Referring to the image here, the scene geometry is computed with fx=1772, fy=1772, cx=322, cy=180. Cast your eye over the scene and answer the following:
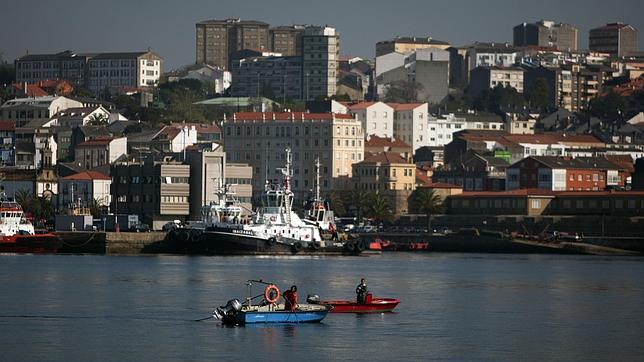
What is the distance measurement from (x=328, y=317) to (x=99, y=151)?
112 metres

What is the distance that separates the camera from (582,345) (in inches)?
2490

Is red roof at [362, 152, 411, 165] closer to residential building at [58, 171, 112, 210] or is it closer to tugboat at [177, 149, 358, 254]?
residential building at [58, 171, 112, 210]

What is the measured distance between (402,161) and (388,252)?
38.5 metres

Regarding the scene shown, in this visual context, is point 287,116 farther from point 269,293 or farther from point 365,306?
point 269,293

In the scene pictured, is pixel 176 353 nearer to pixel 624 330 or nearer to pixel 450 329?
pixel 450 329

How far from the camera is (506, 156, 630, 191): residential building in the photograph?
167125 millimetres

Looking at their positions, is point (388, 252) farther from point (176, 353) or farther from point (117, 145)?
point (176, 353)

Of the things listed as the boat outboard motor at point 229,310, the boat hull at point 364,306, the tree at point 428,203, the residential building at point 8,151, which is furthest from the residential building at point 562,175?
the boat outboard motor at point 229,310

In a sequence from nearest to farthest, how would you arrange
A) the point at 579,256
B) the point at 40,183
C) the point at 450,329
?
1. the point at 450,329
2. the point at 579,256
3. the point at 40,183

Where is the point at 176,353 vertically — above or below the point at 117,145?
below

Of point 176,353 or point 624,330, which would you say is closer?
point 176,353

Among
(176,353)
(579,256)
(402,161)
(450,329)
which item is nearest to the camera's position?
(176,353)

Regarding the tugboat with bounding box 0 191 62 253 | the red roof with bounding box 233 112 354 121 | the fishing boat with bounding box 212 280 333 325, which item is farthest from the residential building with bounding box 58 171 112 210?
the fishing boat with bounding box 212 280 333 325

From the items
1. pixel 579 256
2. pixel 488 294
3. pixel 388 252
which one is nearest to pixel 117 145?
pixel 388 252
